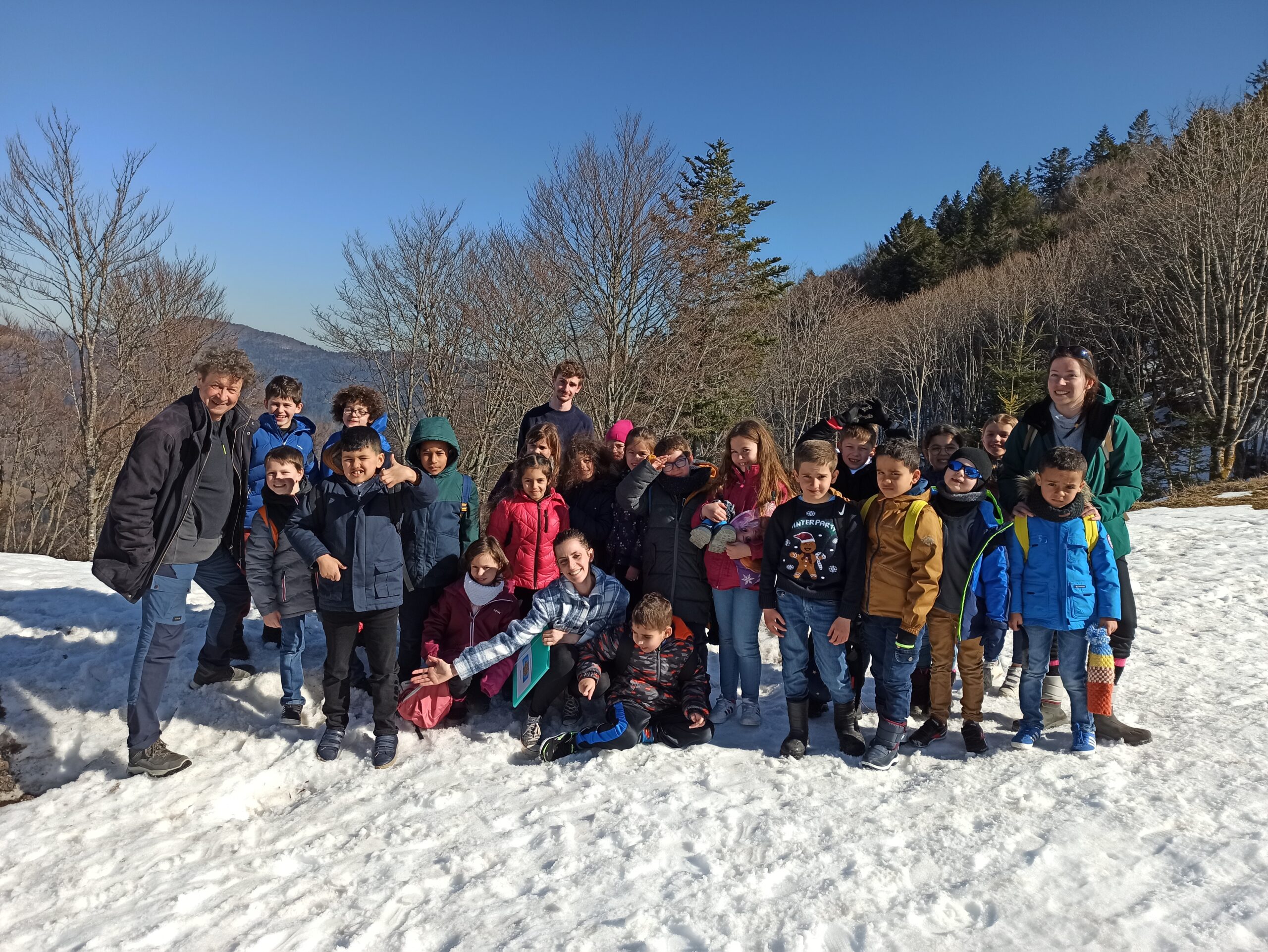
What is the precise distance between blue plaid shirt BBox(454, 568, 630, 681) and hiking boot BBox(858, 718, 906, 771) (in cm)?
164

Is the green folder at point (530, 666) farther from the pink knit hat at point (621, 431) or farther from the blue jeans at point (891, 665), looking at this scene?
the blue jeans at point (891, 665)

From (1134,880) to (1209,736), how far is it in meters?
1.77

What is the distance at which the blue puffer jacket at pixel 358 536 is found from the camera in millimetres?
→ 3951

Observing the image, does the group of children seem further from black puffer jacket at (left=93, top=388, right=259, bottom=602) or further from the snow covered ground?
black puffer jacket at (left=93, top=388, right=259, bottom=602)

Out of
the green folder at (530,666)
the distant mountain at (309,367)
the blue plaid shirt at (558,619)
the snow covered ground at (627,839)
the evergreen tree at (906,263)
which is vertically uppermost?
the evergreen tree at (906,263)

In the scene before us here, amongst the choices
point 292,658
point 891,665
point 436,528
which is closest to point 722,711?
point 891,665

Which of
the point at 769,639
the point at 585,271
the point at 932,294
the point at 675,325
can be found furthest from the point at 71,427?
the point at 932,294

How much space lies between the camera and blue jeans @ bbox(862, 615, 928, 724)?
3721mm

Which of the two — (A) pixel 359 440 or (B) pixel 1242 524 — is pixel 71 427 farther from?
(B) pixel 1242 524

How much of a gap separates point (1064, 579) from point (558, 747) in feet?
9.70

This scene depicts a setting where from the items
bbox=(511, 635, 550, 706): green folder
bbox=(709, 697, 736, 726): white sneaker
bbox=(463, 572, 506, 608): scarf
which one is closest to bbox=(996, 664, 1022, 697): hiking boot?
bbox=(709, 697, 736, 726): white sneaker

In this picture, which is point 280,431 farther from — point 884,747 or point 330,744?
point 884,747

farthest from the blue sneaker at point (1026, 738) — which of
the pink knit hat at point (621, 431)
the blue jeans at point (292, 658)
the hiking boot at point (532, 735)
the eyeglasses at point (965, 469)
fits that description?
the blue jeans at point (292, 658)

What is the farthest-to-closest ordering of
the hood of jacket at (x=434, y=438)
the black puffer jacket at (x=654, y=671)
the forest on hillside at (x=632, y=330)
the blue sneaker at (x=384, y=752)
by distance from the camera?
the forest on hillside at (x=632, y=330) → the hood of jacket at (x=434, y=438) → the black puffer jacket at (x=654, y=671) → the blue sneaker at (x=384, y=752)
